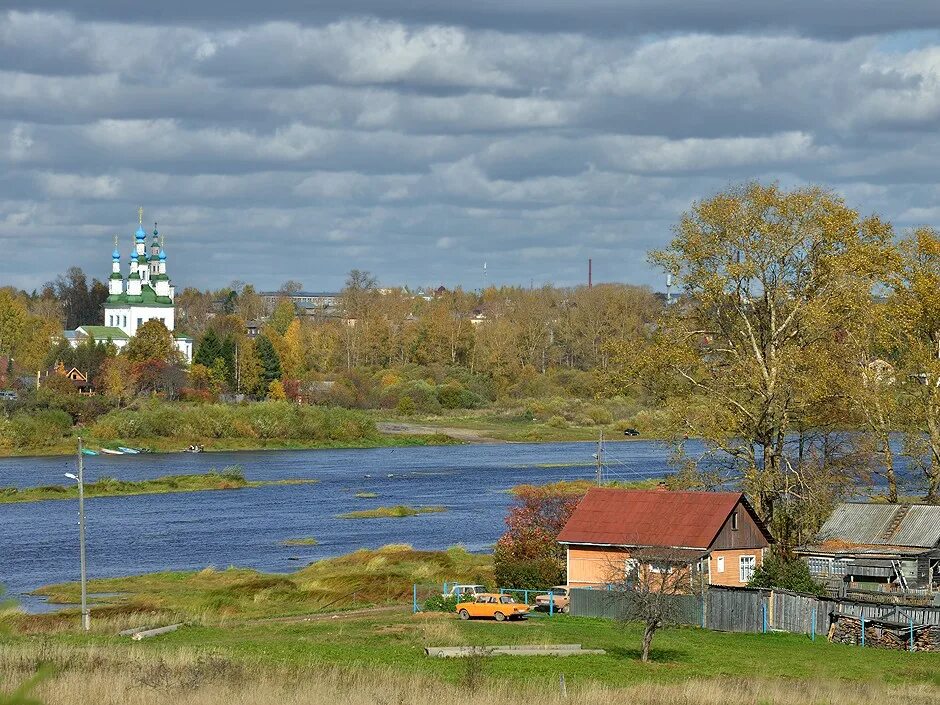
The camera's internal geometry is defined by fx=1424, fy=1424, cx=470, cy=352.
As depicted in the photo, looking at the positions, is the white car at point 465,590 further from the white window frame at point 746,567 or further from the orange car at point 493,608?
the white window frame at point 746,567

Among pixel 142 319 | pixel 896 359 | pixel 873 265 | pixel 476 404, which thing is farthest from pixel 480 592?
pixel 142 319

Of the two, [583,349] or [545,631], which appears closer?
[545,631]

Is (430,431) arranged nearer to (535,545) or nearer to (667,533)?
(535,545)

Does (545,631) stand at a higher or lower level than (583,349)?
lower

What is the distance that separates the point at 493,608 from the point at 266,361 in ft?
405

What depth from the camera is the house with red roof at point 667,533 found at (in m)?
44.0

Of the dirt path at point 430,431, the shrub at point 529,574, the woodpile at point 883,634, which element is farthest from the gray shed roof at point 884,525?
the dirt path at point 430,431

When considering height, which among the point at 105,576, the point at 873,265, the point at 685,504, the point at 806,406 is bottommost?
the point at 105,576

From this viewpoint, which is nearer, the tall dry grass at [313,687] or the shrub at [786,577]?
the tall dry grass at [313,687]

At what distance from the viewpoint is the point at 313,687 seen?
75.6ft

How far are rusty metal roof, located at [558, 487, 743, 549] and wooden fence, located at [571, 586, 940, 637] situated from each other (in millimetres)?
2873

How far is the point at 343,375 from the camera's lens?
166875 millimetres

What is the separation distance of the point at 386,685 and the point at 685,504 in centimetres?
2298

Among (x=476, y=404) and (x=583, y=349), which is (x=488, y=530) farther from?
(x=583, y=349)
